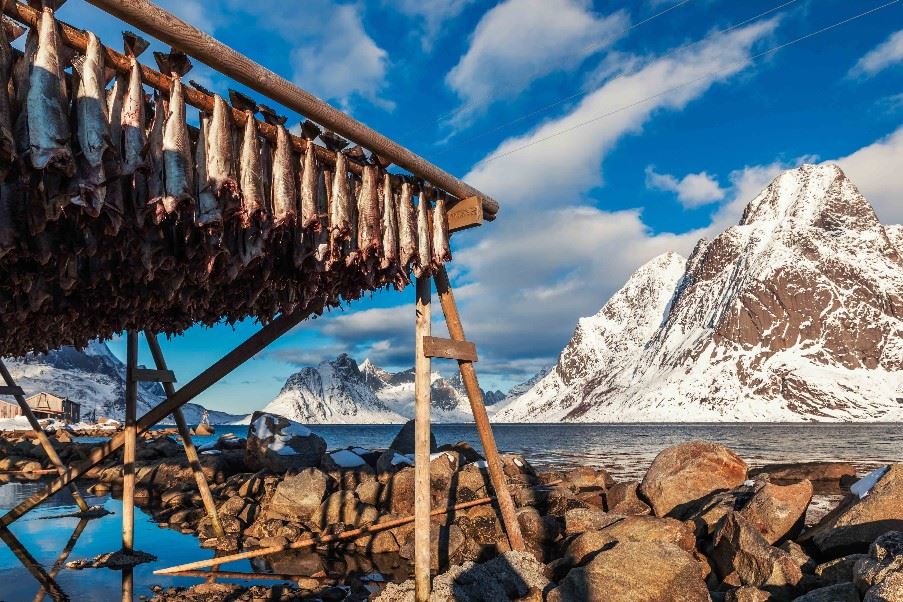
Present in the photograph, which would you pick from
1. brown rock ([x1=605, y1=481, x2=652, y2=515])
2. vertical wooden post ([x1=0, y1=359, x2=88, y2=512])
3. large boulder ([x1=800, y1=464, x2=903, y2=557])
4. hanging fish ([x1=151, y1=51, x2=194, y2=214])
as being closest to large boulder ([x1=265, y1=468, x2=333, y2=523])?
vertical wooden post ([x1=0, y1=359, x2=88, y2=512])

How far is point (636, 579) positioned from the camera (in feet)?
24.1

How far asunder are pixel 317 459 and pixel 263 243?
18.5 m

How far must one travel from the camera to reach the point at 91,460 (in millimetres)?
10531

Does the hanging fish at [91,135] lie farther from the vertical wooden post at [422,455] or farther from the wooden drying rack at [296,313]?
the vertical wooden post at [422,455]

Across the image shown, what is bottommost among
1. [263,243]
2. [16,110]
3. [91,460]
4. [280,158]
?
[91,460]

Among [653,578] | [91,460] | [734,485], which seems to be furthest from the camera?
[734,485]

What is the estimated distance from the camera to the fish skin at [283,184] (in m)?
5.03

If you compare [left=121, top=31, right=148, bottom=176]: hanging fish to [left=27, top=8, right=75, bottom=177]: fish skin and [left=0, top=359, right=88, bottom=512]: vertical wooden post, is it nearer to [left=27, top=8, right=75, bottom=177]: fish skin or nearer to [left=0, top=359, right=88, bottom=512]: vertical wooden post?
[left=27, top=8, right=75, bottom=177]: fish skin

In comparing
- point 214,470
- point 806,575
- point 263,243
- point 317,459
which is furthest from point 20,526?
point 806,575

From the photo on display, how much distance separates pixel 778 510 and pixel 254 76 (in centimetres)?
1097

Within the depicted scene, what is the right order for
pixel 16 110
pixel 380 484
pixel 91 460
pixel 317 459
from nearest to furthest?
1. pixel 16 110
2. pixel 91 460
3. pixel 380 484
4. pixel 317 459

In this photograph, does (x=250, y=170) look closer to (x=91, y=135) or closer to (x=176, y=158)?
(x=176, y=158)

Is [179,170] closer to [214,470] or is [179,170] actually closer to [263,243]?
[263,243]

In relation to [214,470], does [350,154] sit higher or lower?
higher
